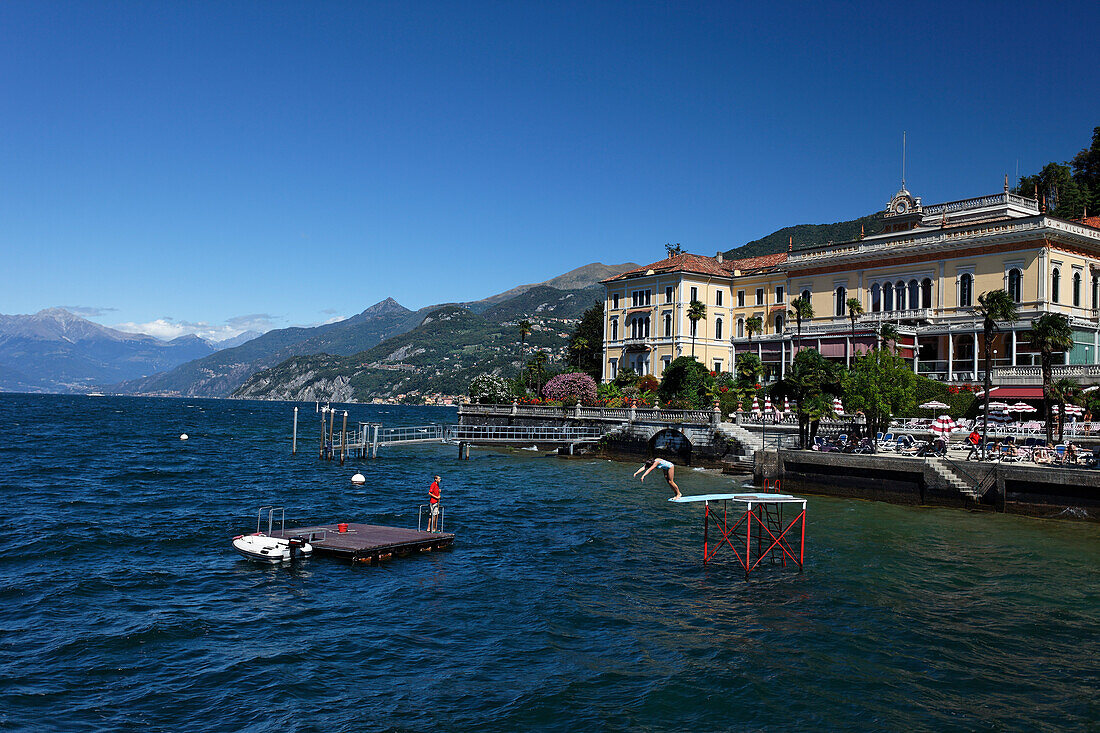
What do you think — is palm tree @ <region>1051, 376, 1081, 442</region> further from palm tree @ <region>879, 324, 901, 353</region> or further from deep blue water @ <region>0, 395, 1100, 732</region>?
palm tree @ <region>879, 324, 901, 353</region>

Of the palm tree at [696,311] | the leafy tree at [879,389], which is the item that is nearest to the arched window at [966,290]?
the leafy tree at [879,389]

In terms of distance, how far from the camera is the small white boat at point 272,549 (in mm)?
24375

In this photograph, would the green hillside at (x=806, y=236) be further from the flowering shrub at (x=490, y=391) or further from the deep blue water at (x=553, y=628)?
the deep blue water at (x=553, y=628)

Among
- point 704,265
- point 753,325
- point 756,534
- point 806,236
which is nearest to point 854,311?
point 753,325

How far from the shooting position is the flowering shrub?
79.8 meters

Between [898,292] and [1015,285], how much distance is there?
29.7 ft

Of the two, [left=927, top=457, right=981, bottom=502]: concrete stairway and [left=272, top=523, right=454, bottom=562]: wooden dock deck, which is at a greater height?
[left=927, top=457, right=981, bottom=502]: concrete stairway

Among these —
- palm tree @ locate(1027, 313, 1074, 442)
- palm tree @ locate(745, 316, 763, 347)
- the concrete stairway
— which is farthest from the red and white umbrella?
palm tree @ locate(745, 316, 763, 347)

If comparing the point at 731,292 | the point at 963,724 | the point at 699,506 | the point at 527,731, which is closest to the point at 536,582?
the point at 527,731

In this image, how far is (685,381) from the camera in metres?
67.7

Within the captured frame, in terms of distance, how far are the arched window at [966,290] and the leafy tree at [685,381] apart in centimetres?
1936

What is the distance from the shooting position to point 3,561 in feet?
80.5

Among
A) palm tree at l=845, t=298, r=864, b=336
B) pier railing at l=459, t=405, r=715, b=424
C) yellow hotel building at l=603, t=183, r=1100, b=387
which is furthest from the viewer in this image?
palm tree at l=845, t=298, r=864, b=336

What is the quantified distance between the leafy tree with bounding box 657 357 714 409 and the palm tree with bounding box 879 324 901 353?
1373 centimetres
